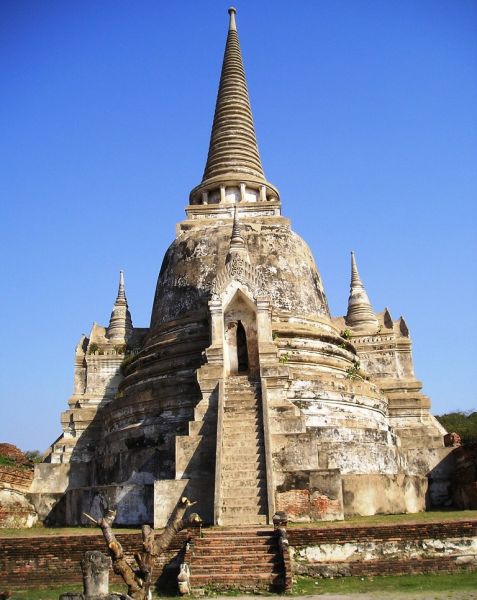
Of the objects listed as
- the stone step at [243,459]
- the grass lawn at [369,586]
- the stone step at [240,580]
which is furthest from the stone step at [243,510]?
the stone step at [240,580]

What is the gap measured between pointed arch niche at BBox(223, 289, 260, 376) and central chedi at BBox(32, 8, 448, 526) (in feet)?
0.13

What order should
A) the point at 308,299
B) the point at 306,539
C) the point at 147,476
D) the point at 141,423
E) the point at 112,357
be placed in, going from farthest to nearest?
the point at 112,357, the point at 308,299, the point at 141,423, the point at 147,476, the point at 306,539

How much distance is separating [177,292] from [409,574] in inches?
475

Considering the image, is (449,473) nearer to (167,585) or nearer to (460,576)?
(460,576)

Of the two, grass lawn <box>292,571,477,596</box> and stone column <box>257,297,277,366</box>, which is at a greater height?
stone column <box>257,297,277,366</box>

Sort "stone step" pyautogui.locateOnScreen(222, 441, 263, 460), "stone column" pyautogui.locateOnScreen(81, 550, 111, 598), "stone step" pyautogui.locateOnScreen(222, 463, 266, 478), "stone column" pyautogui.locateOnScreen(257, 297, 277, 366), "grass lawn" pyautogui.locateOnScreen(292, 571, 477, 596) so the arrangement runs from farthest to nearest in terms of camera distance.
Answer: "stone column" pyautogui.locateOnScreen(257, 297, 277, 366) → "stone step" pyautogui.locateOnScreen(222, 441, 263, 460) → "stone step" pyautogui.locateOnScreen(222, 463, 266, 478) → "grass lawn" pyautogui.locateOnScreen(292, 571, 477, 596) → "stone column" pyautogui.locateOnScreen(81, 550, 111, 598)

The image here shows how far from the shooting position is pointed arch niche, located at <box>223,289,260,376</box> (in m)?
16.9

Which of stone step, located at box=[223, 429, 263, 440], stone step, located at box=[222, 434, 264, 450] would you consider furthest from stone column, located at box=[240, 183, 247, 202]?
stone step, located at box=[222, 434, 264, 450]

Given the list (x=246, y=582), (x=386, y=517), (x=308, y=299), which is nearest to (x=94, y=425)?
(x=308, y=299)

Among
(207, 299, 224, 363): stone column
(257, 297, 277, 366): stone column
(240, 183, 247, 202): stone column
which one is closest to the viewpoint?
(257, 297, 277, 366): stone column

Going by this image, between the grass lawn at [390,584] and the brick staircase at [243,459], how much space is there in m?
2.01

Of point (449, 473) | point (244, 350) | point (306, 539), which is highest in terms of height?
point (244, 350)

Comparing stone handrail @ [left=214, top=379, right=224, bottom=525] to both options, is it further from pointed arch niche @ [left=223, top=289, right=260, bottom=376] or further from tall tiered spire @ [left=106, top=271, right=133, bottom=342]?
tall tiered spire @ [left=106, top=271, right=133, bottom=342]

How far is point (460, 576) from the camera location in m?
9.70
